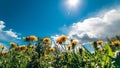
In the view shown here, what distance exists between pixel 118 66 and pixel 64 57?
2948mm

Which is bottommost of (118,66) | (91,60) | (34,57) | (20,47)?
(118,66)

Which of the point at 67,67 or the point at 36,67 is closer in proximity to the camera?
the point at 67,67

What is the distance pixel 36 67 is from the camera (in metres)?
5.24

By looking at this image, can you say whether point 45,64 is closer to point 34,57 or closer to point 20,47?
point 34,57

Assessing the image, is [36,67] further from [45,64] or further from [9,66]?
[9,66]

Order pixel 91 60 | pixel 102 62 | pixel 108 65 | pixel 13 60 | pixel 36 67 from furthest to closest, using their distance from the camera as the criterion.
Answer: pixel 13 60 → pixel 36 67 → pixel 91 60 → pixel 102 62 → pixel 108 65

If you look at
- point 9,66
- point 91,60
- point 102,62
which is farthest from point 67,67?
point 9,66

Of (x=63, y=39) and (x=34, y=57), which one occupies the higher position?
(x=63, y=39)

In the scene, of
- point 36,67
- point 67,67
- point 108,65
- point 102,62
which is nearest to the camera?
point 108,65

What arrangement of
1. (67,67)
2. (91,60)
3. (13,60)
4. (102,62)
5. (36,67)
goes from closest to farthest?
(102,62) < (91,60) < (67,67) < (36,67) < (13,60)

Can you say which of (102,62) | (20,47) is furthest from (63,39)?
(102,62)

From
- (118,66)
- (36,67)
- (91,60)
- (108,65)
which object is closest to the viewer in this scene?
(118,66)

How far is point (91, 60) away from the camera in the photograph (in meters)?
4.05

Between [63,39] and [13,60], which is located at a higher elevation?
[63,39]
